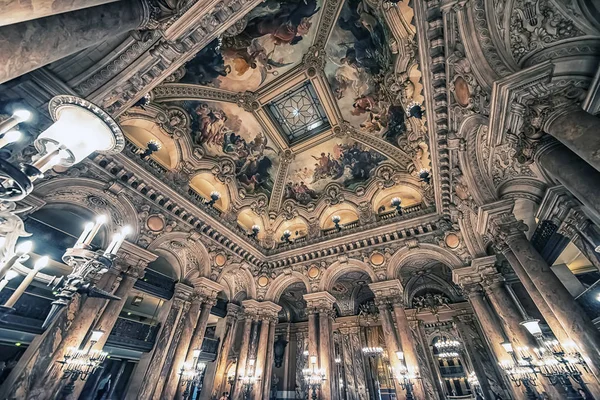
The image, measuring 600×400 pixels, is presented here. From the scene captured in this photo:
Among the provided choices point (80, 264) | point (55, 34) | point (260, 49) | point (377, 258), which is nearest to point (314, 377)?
point (377, 258)

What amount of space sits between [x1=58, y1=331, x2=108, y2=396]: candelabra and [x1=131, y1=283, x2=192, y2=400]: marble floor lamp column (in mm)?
1834

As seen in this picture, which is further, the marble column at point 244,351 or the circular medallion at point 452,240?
the marble column at point 244,351

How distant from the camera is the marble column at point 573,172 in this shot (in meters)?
3.53

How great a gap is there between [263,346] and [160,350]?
15.5 ft

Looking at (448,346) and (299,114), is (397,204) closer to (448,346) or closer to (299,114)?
(299,114)

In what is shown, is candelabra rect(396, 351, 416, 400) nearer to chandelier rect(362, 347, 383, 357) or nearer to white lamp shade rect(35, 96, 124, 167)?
chandelier rect(362, 347, 383, 357)

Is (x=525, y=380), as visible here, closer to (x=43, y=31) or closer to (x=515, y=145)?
(x=515, y=145)

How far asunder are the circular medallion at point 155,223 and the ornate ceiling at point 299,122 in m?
1.60

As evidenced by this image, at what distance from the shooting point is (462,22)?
17.2ft

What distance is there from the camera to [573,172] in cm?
379

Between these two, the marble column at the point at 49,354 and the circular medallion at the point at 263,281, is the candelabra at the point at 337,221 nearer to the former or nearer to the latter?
the circular medallion at the point at 263,281

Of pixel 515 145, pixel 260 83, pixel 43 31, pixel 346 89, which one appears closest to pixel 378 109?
pixel 346 89

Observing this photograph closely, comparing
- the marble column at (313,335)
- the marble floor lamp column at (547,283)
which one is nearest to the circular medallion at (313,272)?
the marble column at (313,335)

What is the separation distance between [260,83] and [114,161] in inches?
283
